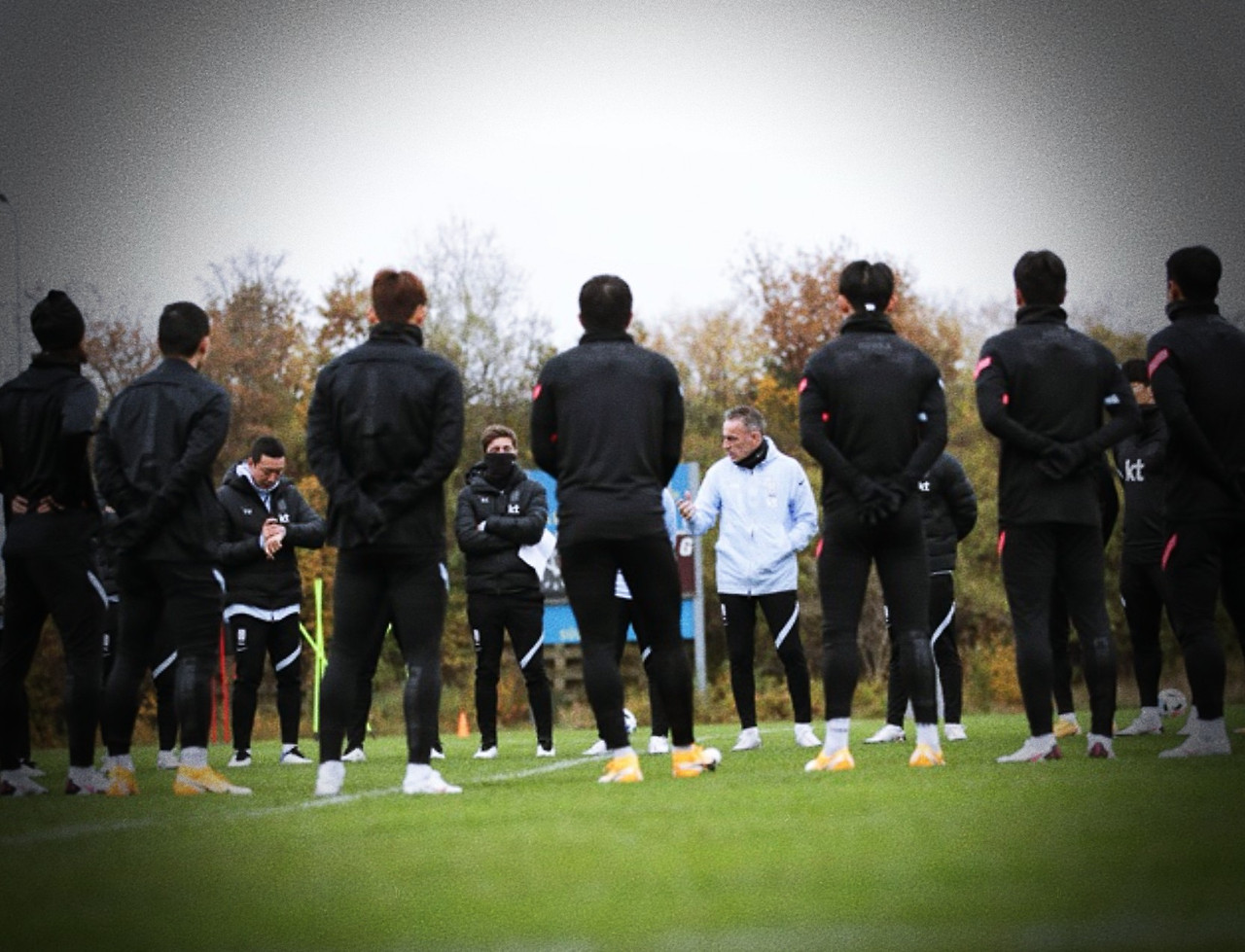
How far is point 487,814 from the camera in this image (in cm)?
677

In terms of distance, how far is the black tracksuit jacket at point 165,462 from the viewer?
27.1ft

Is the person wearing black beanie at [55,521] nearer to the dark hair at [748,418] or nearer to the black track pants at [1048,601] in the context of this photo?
the black track pants at [1048,601]

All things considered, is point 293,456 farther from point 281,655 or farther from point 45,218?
point 281,655

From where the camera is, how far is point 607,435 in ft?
26.4

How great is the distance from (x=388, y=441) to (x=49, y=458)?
1964 mm

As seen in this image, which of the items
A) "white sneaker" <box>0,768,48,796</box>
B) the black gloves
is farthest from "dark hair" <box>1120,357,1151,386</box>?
"white sneaker" <box>0,768,48,796</box>

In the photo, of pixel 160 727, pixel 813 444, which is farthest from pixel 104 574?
pixel 813 444

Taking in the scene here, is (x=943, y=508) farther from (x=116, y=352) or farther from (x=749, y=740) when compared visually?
(x=116, y=352)

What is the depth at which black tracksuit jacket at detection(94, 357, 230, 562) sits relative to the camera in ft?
27.1

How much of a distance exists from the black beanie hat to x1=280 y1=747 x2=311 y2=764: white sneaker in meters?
4.24

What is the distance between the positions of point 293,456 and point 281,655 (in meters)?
22.3

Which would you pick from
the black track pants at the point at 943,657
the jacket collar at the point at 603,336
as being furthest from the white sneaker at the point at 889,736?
the jacket collar at the point at 603,336

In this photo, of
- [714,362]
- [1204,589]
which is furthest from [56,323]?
[714,362]

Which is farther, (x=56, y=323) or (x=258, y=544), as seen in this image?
(x=258, y=544)
